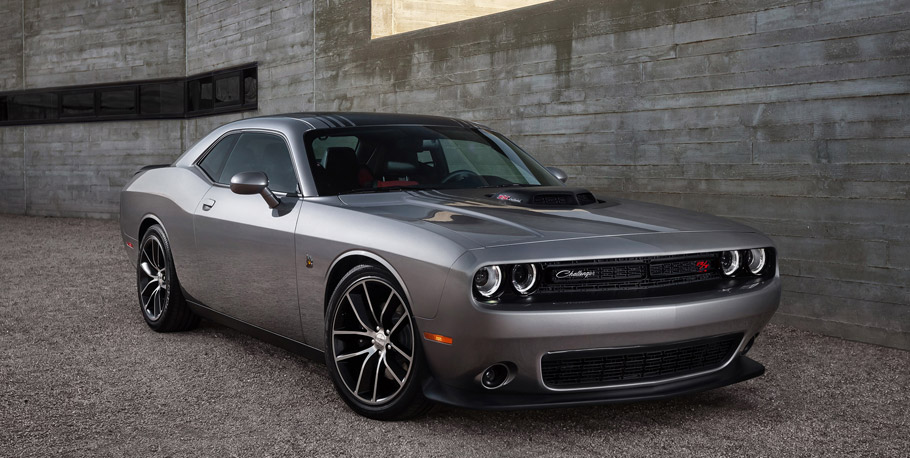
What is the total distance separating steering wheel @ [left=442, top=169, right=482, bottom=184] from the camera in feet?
15.3

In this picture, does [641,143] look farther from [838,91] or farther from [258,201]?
[258,201]

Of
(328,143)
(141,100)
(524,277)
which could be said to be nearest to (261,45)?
(141,100)

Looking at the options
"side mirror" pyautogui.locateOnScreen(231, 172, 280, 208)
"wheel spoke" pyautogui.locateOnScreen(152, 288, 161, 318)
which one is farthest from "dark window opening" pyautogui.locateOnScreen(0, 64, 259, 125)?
"side mirror" pyautogui.locateOnScreen(231, 172, 280, 208)

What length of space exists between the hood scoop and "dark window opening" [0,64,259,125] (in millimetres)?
9977

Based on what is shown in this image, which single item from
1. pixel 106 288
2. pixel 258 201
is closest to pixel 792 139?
pixel 258 201

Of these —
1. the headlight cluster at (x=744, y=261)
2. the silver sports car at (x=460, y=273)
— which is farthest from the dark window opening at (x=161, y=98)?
the headlight cluster at (x=744, y=261)

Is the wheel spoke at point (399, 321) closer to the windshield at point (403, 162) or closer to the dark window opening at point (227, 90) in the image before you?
the windshield at point (403, 162)

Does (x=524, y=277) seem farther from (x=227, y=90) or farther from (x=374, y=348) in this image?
(x=227, y=90)

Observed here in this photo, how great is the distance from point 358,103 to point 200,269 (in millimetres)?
6147

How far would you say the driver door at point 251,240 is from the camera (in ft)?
14.6

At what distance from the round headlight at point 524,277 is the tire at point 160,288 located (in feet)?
9.67

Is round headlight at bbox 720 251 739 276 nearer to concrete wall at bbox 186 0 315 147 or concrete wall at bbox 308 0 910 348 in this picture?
concrete wall at bbox 308 0 910 348

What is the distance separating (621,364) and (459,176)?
5.07 feet

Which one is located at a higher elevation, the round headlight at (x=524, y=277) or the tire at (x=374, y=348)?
the round headlight at (x=524, y=277)
